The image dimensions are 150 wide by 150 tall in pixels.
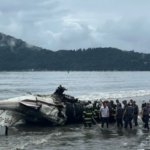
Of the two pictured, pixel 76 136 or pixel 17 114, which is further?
pixel 17 114

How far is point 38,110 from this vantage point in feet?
83.4

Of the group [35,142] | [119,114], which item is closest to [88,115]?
[119,114]

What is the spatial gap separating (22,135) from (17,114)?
3.80 metres

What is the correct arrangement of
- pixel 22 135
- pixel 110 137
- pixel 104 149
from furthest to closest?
pixel 22 135 → pixel 110 137 → pixel 104 149

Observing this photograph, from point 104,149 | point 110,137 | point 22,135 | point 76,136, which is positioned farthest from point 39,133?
point 104,149

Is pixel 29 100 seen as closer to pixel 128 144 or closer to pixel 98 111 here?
pixel 98 111

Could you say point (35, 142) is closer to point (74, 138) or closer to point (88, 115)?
point (74, 138)

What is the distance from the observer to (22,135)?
22016mm

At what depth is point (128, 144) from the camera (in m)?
18.5

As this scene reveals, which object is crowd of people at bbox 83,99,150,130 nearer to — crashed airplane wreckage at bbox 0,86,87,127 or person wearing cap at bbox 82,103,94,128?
person wearing cap at bbox 82,103,94,128

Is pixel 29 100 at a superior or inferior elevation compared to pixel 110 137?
superior

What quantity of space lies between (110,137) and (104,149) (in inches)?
121

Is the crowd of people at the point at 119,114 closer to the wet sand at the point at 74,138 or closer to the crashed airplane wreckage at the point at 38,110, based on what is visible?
the wet sand at the point at 74,138

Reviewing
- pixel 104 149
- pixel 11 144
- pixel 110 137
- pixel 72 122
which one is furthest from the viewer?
pixel 72 122
